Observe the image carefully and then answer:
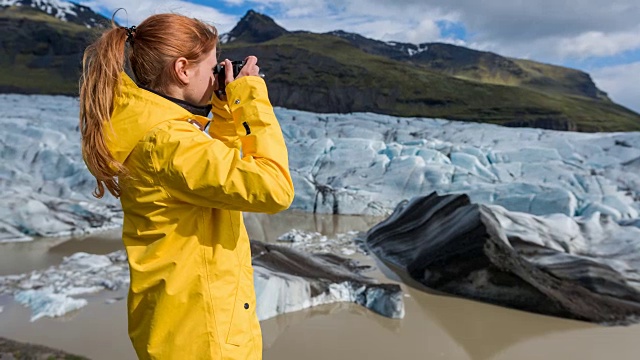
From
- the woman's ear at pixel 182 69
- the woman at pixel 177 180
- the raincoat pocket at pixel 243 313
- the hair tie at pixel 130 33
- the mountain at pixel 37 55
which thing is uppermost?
the hair tie at pixel 130 33

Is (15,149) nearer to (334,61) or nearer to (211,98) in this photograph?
(211,98)

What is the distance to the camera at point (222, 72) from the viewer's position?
166 centimetres

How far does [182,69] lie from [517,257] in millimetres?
5763

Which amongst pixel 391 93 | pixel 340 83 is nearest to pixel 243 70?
pixel 340 83

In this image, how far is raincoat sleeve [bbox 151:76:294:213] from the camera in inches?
56.0

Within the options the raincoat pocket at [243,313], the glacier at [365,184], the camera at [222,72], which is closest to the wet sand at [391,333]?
the glacier at [365,184]

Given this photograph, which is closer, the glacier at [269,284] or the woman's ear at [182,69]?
the woman's ear at [182,69]

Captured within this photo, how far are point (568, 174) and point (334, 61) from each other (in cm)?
5001

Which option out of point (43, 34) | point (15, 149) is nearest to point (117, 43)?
point (15, 149)

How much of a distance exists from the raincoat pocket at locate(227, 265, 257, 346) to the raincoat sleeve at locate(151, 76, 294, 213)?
0.24 metres

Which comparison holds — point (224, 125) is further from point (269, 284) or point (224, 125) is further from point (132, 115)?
point (269, 284)

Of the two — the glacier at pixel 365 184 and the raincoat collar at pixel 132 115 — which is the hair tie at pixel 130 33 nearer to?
the raincoat collar at pixel 132 115

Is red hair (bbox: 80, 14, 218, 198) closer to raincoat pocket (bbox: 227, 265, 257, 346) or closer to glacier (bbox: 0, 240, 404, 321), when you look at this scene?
raincoat pocket (bbox: 227, 265, 257, 346)

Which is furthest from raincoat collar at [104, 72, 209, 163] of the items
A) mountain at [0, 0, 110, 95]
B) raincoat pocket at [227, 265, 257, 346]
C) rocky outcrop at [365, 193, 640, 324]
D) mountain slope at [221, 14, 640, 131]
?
mountain at [0, 0, 110, 95]
